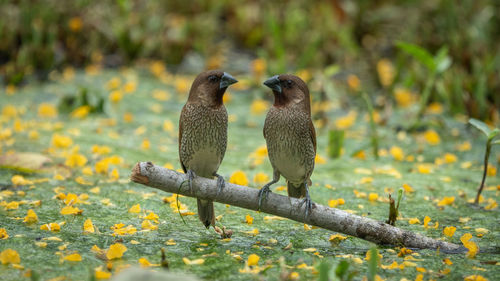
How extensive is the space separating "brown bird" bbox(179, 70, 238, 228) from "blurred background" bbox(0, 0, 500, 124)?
325 cm

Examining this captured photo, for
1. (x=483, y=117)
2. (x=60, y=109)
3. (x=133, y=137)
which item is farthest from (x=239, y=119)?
(x=483, y=117)

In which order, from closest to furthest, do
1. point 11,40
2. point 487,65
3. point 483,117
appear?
point 483,117 → point 487,65 → point 11,40

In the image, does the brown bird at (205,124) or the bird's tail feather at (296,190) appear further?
the bird's tail feather at (296,190)

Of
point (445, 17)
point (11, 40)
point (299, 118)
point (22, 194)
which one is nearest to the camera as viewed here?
point (299, 118)

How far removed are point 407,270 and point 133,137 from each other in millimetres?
3405

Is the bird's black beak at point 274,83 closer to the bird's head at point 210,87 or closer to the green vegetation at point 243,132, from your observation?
the bird's head at point 210,87

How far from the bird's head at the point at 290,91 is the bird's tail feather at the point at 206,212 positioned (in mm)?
674

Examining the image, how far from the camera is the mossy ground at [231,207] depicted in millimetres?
2547

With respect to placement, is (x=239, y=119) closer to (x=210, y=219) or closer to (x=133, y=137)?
(x=133, y=137)

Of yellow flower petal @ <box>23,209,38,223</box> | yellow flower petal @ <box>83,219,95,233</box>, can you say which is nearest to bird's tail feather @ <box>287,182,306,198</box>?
yellow flower petal @ <box>83,219,95,233</box>

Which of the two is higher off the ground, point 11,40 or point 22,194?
point 11,40

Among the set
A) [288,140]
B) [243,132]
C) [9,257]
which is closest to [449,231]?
[288,140]

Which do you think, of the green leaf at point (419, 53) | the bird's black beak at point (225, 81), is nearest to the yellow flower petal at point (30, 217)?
the bird's black beak at point (225, 81)

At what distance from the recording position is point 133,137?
5301 mm
